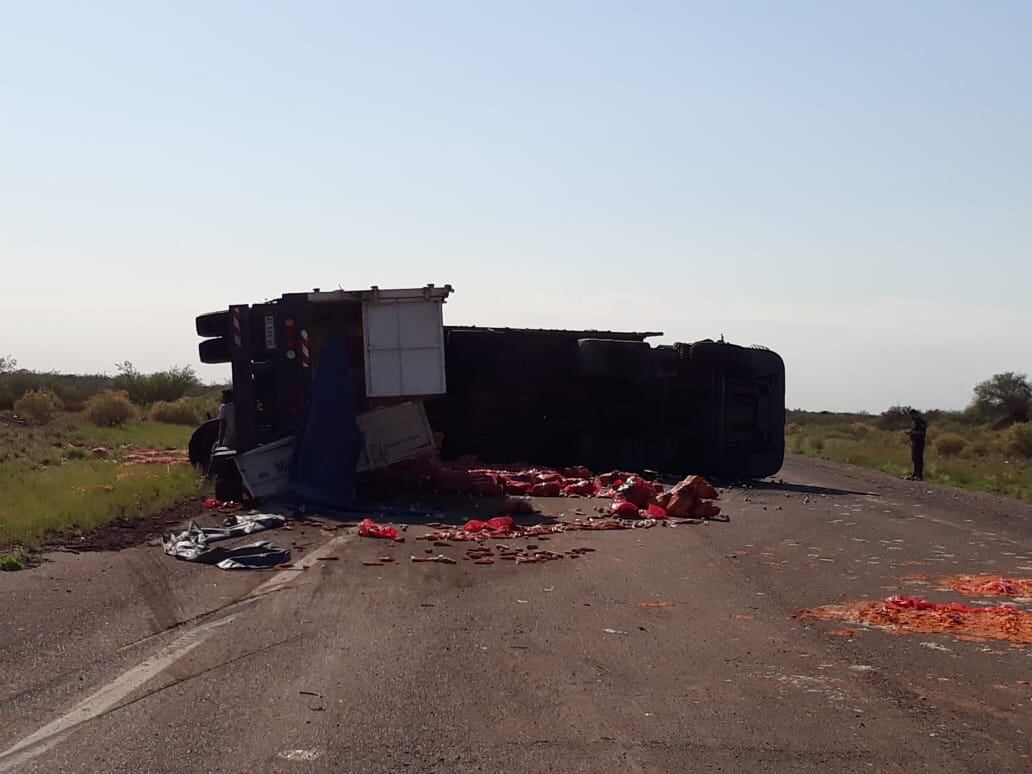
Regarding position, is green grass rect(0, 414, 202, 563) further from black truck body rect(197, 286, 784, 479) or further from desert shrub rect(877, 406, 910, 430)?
desert shrub rect(877, 406, 910, 430)

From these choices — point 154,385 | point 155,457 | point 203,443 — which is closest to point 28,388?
point 154,385

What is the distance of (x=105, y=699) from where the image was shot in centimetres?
623

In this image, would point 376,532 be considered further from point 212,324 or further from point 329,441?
point 212,324

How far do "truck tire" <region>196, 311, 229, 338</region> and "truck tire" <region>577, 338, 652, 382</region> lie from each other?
6721mm

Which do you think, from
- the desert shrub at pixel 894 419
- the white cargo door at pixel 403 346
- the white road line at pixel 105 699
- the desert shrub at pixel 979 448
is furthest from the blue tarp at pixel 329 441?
the desert shrub at pixel 894 419

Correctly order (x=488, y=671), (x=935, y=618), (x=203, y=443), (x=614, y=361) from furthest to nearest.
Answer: (x=614, y=361)
(x=203, y=443)
(x=935, y=618)
(x=488, y=671)

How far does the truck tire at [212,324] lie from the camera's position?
16.4 metres

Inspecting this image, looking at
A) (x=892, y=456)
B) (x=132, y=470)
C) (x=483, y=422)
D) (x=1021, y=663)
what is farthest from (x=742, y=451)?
(x=892, y=456)

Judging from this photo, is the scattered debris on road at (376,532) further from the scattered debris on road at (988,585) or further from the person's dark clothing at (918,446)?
the person's dark clothing at (918,446)

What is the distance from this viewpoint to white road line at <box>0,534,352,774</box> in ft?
17.5

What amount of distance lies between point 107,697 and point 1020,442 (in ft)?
161

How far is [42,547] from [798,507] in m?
A: 10.2

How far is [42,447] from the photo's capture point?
1182 inches

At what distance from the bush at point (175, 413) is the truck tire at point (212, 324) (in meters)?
30.4
